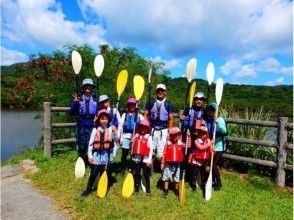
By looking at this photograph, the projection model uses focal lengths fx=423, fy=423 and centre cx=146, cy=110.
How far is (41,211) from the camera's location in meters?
6.60

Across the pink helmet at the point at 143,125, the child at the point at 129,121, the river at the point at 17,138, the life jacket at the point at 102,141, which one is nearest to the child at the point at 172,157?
the pink helmet at the point at 143,125

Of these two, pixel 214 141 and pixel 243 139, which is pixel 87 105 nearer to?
pixel 214 141

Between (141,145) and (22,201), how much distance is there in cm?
222

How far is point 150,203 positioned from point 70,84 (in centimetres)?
660

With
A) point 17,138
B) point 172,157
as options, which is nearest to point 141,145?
point 172,157

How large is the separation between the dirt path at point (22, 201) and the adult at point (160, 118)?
2.09 m

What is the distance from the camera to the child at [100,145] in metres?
6.94

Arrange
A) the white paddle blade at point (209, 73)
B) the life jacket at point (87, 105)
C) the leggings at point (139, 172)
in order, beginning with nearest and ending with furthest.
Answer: the leggings at point (139, 172) → the life jacket at point (87, 105) → the white paddle blade at point (209, 73)

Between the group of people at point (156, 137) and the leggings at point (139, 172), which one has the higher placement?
the group of people at point (156, 137)

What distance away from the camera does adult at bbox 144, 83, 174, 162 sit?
735cm

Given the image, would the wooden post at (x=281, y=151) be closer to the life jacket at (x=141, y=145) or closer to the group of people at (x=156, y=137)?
the group of people at (x=156, y=137)

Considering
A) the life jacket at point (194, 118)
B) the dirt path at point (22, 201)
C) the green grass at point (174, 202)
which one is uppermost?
the life jacket at point (194, 118)

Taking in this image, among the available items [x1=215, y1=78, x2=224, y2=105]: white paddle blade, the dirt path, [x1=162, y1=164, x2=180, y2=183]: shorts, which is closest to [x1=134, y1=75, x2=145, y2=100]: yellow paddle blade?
[x1=215, y1=78, x2=224, y2=105]: white paddle blade

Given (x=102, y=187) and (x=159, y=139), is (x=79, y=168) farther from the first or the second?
(x=159, y=139)
